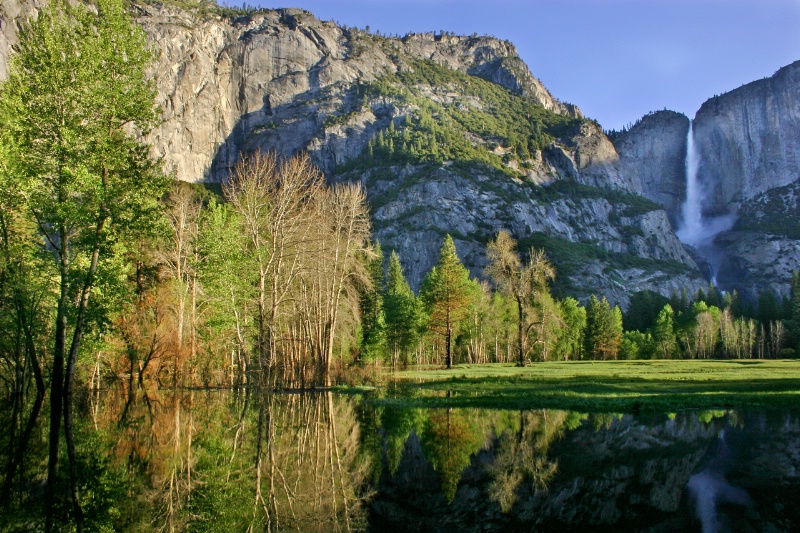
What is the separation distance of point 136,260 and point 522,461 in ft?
98.8

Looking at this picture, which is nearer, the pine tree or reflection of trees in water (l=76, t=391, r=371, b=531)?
reflection of trees in water (l=76, t=391, r=371, b=531)

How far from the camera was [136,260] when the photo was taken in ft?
109

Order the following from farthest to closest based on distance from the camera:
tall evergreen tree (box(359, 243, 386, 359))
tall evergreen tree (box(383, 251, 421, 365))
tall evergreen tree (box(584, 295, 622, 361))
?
tall evergreen tree (box(584, 295, 622, 361)) → tall evergreen tree (box(383, 251, 421, 365)) → tall evergreen tree (box(359, 243, 386, 359))

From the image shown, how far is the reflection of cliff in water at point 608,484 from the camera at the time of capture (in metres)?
7.28

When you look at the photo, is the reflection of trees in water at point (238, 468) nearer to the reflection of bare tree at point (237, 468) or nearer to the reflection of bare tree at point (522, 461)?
the reflection of bare tree at point (237, 468)

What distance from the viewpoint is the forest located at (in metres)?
18.1

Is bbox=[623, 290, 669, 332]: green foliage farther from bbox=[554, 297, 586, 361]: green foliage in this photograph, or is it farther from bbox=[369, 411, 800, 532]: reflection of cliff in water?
bbox=[369, 411, 800, 532]: reflection of cliff in water

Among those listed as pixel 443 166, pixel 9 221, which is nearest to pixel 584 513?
pixel 9 221

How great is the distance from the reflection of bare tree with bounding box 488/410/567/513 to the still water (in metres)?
0.04

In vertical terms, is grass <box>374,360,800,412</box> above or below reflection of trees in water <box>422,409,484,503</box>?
below

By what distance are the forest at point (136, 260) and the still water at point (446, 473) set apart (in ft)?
5.03

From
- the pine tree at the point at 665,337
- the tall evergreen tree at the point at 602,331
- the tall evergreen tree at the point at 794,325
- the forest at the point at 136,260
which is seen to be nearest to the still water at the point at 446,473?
the forest at the point at 136,260

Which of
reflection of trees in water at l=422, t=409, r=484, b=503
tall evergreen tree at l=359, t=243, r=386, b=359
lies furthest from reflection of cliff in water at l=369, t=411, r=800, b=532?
tall evergreen tree at l=359, t=243, r=386, b=359

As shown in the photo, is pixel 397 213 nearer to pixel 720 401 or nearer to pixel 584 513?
pixel 720 401
